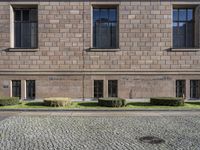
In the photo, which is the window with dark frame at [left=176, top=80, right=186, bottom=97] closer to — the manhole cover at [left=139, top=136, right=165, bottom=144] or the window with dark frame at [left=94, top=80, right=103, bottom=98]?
the window with dark frame at [left=94, top=80, right=103, bottom=98]

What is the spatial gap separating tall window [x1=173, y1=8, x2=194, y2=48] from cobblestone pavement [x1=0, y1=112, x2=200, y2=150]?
533 inches

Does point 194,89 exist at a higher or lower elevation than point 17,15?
lower

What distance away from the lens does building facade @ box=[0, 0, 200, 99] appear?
1070 inches

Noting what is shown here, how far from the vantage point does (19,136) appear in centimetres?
1185

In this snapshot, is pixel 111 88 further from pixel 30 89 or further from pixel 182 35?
pixel 182 35

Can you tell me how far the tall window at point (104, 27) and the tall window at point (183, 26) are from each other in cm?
699

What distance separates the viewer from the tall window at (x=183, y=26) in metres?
28.3

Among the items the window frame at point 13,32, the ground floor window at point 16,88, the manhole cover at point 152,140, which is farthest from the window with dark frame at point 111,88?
the manhole cover at point 152,140

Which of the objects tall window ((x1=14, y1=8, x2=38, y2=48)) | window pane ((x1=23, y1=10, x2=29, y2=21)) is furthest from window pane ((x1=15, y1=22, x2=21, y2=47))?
window pane ((x1=23, y1=10, x2=29, y2=21))

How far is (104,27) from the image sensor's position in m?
28.2

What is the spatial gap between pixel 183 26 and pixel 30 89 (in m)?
18.7

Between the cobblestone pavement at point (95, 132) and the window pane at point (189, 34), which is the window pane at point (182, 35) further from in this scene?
the cobblestone pavement at point (95, 132)

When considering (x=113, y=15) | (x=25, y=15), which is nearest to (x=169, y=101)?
(x=113, y=15)

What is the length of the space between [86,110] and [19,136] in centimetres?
892
